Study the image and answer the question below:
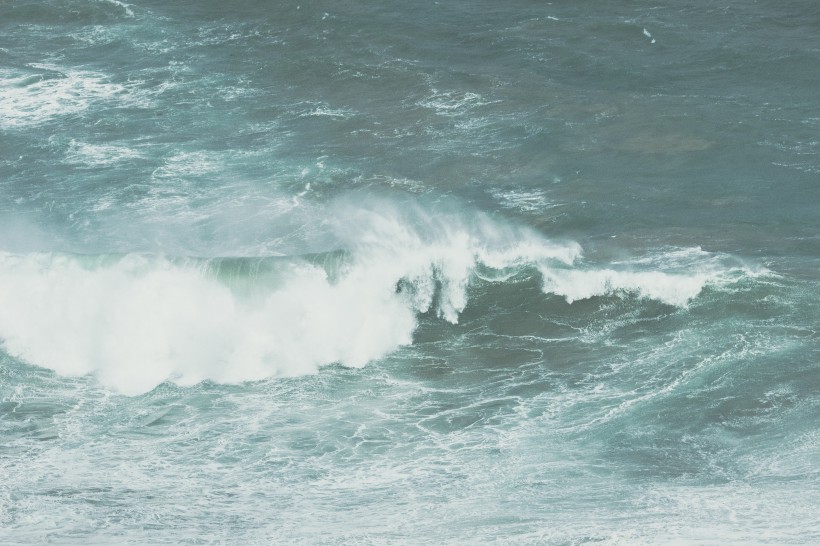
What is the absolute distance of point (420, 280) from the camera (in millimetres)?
31234

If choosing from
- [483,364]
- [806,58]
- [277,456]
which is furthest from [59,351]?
[806,58]

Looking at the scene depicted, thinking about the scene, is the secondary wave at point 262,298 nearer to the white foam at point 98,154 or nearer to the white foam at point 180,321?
the white foam at point 180,321

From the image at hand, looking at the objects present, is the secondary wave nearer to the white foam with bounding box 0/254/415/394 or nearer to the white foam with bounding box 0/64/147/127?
the white foam with bounding box 0/254/415/394

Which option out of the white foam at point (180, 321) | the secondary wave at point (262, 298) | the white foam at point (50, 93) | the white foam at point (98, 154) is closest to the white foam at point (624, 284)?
the secondary wave at point (262, 298)

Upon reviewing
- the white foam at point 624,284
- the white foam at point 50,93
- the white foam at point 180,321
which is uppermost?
the white foam at point 50,93

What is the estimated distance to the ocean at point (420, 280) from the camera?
23.0m

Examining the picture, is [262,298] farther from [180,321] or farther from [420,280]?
[420,280]

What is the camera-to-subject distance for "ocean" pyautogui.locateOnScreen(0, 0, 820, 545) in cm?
2295

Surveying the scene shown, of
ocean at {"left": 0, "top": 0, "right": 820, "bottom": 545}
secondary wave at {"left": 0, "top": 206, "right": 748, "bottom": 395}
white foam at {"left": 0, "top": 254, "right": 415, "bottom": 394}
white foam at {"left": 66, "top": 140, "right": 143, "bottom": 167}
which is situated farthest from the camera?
white foam at {"left": 66, "top": 140, "right": 143, "bottom": 167}

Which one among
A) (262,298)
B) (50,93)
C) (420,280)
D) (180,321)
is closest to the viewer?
(180,321)

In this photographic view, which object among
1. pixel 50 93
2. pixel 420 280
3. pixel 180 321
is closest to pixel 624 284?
pixel 420 280

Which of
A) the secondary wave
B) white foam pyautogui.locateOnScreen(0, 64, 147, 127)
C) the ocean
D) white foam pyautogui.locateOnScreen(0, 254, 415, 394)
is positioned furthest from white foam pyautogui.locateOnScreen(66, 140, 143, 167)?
white foam pyautogui.locateOnScreen(0, 254, 415, 394)

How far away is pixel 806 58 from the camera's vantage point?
43.0 meters

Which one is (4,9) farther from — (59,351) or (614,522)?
(614,522)
